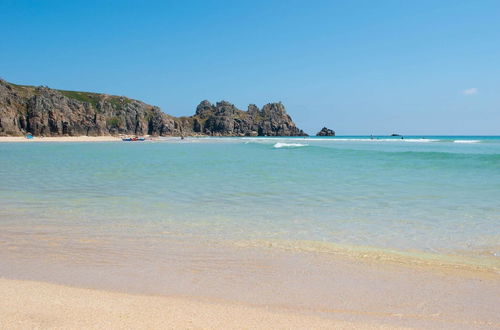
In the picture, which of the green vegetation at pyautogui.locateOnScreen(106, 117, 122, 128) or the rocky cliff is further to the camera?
the green vegetation at pyautogui.locateOnScreen(106, 117, 122, 128)

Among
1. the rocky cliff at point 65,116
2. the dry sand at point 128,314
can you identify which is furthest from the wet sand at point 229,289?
the rocky cliff at point 65,116

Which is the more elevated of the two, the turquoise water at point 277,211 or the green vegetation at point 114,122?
the green vegetation at point 114,122

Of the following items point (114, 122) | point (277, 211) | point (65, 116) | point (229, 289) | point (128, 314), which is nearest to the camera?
point (128, 314)

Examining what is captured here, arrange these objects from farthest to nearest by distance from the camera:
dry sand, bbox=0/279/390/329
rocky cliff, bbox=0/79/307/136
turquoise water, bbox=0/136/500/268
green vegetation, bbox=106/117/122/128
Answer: green vegetation, bbox=106/117/122/128
rocky cliff, bbox=0/79/307/136
turquoise water, bbox=0/136/500/268
dry sand, bbox=0/279/390/329

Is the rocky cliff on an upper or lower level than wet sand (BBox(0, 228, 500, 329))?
upper

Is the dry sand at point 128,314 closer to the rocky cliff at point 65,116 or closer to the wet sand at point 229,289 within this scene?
the wet sand at point 229,289

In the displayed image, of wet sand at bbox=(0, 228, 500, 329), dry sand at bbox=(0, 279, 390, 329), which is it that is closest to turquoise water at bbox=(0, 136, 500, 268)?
wet sand at bbox=(0, 228, 500, 329)

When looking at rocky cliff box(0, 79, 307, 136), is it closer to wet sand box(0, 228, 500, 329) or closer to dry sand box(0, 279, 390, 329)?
wet sand box(0, 228, 500, 329)

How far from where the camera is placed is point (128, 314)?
377cm

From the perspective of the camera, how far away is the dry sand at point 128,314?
3.56 meters

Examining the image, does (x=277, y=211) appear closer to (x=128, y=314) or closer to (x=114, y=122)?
(x=128, y=314)

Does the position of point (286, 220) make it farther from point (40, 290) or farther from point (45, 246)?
point (40, 290)

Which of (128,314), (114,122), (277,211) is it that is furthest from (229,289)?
(114,122)

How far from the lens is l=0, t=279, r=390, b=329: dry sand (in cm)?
356
